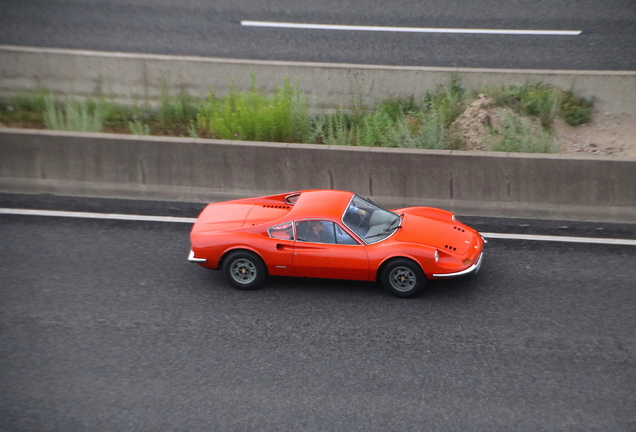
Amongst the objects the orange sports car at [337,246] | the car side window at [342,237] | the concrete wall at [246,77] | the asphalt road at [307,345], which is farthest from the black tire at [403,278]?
the concrete wall at [246,77]

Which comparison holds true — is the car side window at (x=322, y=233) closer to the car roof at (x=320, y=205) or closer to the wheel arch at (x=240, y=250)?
the car roof at (x=320, y=205)

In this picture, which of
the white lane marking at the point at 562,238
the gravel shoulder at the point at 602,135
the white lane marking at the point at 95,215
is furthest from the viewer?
the gravel shoulder at the point at 602,135

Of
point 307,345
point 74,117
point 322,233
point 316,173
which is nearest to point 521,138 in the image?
point 316,173

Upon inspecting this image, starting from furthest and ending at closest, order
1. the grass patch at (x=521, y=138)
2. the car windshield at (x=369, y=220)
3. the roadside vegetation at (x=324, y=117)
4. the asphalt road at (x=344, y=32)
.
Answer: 1. the asphalt road at (x=344, y=32)
2. the roadside vegetation at (x=324, y=117)
3. the grass patch at (x=521, y=138)
4. the car windshield at (x=369, y=220)

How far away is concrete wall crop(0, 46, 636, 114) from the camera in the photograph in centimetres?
1238

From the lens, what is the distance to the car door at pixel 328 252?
7.88m

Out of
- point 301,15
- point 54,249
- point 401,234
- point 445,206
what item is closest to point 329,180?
point 445,206

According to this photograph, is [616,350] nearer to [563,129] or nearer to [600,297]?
[600,297]

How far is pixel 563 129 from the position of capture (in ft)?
39.6

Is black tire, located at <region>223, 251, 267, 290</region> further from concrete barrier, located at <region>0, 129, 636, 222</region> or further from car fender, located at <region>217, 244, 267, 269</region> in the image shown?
concrete barrier, located at <region>0, 129, 636, 222</region>

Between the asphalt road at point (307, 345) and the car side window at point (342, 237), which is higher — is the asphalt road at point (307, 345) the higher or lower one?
the lower one

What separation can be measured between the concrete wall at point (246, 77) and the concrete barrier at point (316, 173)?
2.79 meters

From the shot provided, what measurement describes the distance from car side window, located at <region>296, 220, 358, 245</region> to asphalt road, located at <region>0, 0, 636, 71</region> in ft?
24.3

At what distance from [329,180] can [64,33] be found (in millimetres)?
9543
